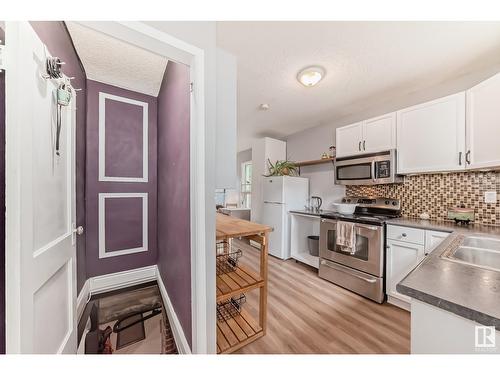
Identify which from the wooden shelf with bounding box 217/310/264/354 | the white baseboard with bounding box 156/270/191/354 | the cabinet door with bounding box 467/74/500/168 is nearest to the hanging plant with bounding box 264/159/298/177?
the cabinet door with bounding box 467/74/500/168

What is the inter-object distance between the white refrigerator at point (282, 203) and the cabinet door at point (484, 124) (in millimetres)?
2035

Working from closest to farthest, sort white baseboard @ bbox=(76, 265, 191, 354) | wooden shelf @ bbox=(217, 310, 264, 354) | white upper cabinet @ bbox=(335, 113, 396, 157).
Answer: wooden shelf @ bbox=(217, 310, 264, 354), white baseboard @ bbox=(76, 265, 191, 354), white upper cabinet @ bbox=(335, 113, 396, 157)

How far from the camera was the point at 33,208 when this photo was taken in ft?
2.59

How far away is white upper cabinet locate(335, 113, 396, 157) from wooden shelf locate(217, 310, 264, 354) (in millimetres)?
2366

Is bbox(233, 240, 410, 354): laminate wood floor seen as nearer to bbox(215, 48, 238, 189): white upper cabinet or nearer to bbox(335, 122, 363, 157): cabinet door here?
bbox(215, 48, 238, 189): white upper cabinet

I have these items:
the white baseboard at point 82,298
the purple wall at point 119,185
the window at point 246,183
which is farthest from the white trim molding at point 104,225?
the window at point 246,183

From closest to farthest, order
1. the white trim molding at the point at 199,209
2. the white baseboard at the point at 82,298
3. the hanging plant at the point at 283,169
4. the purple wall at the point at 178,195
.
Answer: the white trim molding at the point at 199,209 → the purple wall at the point at 178,195 → the white baseboard at the point at 82,298 → the hanging plant at the point at 283,169

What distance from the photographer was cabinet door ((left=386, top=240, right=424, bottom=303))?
1808mm

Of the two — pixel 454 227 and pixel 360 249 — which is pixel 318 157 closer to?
pixel 360 249

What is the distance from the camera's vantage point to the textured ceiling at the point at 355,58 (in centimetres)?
143

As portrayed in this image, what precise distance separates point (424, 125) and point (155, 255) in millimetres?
3520

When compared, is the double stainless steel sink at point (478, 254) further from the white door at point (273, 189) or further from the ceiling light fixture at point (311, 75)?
the white door at point (273, 189)

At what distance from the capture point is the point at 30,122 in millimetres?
770

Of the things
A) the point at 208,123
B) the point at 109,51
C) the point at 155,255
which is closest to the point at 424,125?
the point at 208,123
